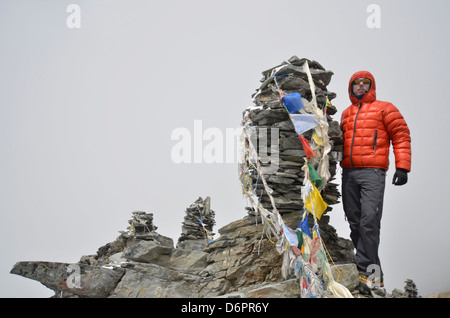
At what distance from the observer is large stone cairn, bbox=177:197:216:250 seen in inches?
683

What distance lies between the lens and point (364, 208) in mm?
6996

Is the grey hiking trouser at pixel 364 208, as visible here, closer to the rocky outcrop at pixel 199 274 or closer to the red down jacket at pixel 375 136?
the red down jacket at pixel 375 136

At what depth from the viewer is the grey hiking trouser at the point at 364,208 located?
6766 mm

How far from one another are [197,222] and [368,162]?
12.5 m

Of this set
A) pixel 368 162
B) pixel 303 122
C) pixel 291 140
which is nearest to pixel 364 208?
pixel 368 162

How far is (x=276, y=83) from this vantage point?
7426 millimetres

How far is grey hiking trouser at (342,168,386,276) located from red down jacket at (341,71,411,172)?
0.89 feet

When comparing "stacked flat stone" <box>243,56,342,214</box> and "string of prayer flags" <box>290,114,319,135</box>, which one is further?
"stacked flat stone" <box>243,56,342,214</box>

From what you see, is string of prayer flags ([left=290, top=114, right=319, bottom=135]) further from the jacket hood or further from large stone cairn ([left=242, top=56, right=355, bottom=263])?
the jacket hood

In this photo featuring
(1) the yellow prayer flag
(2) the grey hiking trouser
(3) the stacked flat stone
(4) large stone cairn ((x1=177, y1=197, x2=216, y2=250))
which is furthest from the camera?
(4) large stone cairn ((x1=177, y1=197, x2=216, y2=250))

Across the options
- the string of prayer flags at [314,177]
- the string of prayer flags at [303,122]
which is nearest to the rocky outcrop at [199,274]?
the string of prayer flags at [314,177]

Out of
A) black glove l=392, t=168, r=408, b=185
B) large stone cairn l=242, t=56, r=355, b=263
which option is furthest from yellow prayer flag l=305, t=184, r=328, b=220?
black glove l=392, t=168, r=408, b=185
